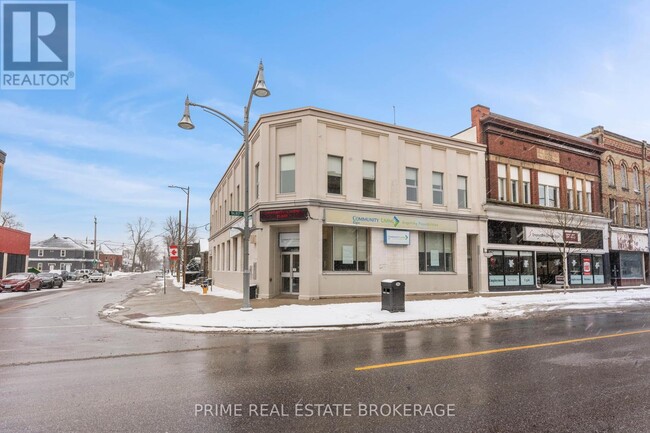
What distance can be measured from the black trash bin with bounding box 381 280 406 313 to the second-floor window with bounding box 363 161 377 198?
7526 mm

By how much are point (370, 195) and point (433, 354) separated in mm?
13971

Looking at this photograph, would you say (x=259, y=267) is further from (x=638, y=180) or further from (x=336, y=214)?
(x=638, y=180)

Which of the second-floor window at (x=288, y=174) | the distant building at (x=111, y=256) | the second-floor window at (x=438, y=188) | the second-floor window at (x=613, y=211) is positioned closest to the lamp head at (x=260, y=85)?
the second-floor window at (x=288, y=174)

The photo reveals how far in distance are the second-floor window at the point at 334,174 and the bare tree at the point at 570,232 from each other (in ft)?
48.7

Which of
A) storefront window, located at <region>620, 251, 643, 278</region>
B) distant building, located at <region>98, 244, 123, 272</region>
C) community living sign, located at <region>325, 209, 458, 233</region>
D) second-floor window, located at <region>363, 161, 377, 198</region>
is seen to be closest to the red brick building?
community living sign, located at <region>325, 209, 458, 233</region>

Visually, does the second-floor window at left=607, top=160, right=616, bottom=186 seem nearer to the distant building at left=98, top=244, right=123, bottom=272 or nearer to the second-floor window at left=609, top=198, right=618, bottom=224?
the second-floor window at left=609, top=198, right=618, bottom=224

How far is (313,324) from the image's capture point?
12312mm

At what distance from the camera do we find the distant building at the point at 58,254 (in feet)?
293

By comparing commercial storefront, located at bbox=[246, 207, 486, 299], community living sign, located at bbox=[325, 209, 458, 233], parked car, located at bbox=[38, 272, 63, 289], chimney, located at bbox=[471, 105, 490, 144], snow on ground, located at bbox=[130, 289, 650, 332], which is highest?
chimney, located at bbox=[471, 105, 490, 144]

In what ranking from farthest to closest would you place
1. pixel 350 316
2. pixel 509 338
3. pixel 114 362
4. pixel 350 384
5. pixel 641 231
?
pixel 641 231
pixel 350 316
pixel 509 338
pixel 114 362
pixel 350 384

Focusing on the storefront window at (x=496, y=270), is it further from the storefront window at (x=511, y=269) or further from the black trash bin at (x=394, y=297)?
the black trash bin at (x=394, y=297)

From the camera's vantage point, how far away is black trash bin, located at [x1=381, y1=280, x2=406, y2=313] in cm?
1443

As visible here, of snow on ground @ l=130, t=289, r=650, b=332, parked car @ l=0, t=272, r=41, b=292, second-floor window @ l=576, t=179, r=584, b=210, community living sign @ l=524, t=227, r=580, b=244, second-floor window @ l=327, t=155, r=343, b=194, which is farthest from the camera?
parked car @ l=0, t=272, r=41, b=292

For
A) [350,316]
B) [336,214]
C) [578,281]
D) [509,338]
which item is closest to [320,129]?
[336,214]
